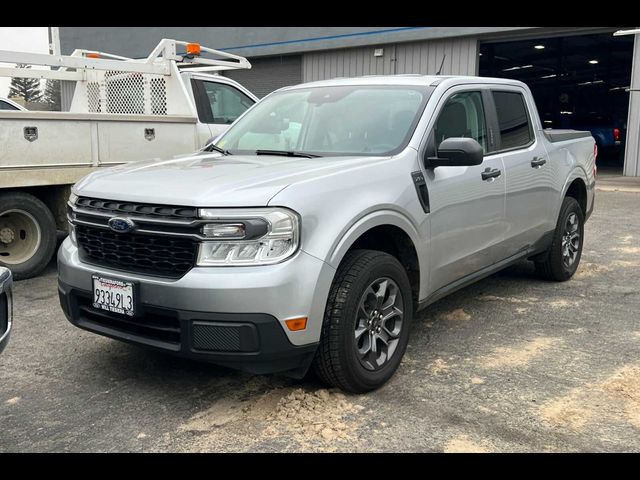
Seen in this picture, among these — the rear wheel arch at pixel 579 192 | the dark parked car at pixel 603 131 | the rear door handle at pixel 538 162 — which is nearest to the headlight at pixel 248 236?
the rear door handle at pixel 538 162

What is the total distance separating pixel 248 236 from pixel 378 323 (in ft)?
3.27

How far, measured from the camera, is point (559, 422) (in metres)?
3.30

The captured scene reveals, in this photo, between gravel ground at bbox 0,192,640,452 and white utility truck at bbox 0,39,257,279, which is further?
white utility truck at bbox 0,39,257,279

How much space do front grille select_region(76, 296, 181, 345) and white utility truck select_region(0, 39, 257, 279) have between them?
273cm

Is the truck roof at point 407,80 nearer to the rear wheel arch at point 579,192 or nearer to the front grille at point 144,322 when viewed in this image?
the rear wheel arch at point 579,192

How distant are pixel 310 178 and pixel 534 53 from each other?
24372 mm

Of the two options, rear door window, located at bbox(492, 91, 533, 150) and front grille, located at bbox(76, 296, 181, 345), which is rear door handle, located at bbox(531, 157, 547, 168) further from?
front grille, located at bbox(76, 296, 181, 345)

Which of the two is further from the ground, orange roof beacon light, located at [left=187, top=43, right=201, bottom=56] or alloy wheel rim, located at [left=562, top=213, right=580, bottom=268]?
orange roof beacon light, located at [left=187, top=43, right=201, bottom=56]

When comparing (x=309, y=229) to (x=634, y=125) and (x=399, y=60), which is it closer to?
(x=634, y=125)

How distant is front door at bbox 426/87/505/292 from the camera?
13.5 feet

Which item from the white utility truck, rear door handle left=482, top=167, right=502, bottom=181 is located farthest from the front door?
the white utility truck

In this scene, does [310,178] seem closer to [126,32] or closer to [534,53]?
[126,32]

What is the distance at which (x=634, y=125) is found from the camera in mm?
15078
